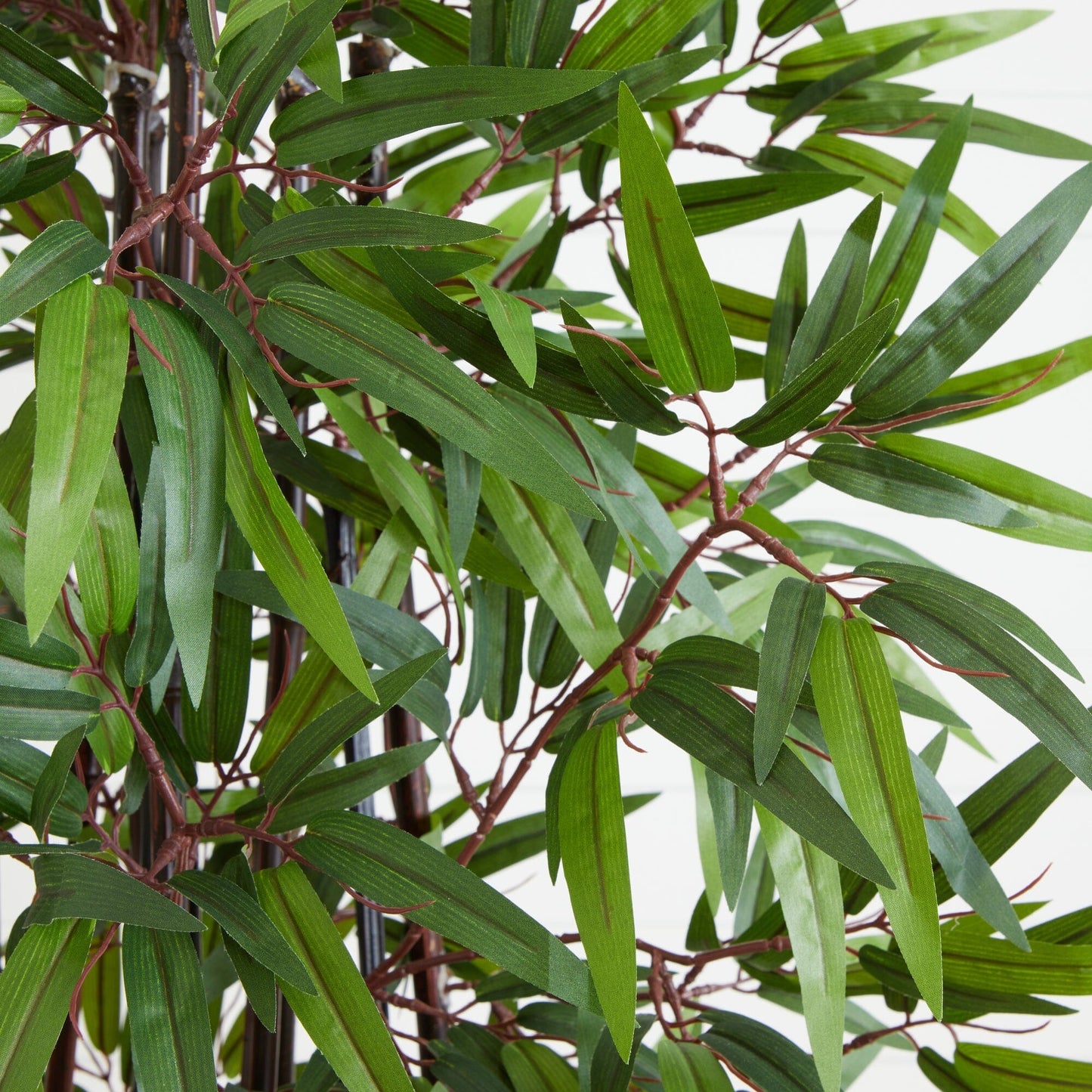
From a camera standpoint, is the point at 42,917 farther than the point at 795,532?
No

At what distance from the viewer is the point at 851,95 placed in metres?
0.53

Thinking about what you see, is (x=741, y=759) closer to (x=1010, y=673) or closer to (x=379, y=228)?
(x=1010, y=673)

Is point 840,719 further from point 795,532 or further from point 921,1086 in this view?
point 921,1086

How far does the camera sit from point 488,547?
47 cm

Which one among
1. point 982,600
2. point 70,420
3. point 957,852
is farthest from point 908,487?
point 70,420

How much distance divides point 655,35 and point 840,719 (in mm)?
283

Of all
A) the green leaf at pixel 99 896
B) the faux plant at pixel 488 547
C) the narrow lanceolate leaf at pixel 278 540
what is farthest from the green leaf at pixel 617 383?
the green leaf at pixel 99 896

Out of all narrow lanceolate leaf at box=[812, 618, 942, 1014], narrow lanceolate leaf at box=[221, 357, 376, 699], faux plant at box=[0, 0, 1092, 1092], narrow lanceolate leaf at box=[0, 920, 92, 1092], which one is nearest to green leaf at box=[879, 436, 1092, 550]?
faux plant at box=[0, 0, 1092, 1092]

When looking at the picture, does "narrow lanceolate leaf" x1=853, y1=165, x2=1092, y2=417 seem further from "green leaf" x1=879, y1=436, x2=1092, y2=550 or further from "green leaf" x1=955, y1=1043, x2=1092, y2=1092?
"green leaf" x1=955, y1=1043, x2=1092, y2=1092

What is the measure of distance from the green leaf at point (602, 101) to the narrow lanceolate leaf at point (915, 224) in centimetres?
10

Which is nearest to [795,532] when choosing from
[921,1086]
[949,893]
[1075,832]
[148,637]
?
[949,893]

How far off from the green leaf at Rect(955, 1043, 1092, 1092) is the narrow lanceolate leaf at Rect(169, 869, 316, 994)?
300 mm

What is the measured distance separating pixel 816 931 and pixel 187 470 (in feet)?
0.89

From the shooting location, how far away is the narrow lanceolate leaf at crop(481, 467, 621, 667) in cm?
44
